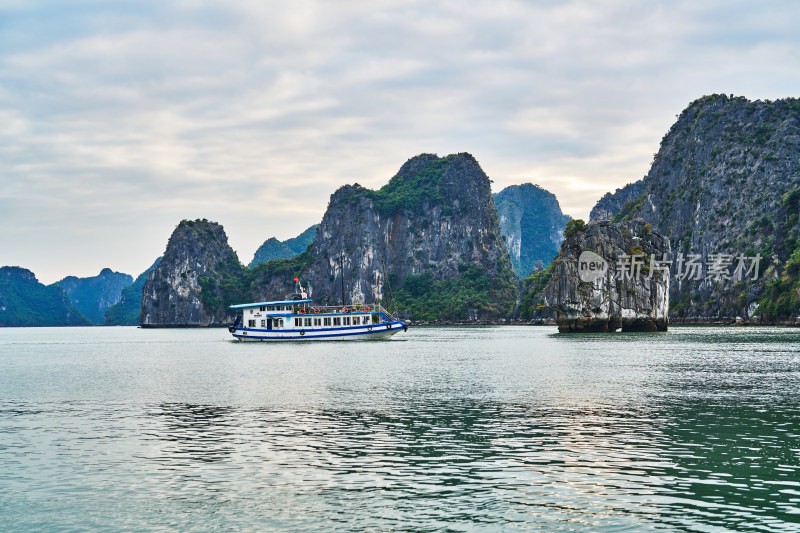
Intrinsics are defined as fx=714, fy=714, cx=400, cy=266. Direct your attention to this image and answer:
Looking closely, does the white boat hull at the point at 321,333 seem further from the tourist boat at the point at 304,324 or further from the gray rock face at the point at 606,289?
the gray rock face at the point at 606,289

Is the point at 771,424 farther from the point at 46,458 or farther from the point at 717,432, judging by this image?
the point at 46,458

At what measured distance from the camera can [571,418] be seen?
32406 mm

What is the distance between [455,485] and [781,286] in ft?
509

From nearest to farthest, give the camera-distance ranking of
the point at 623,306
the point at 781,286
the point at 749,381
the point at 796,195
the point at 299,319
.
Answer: the point at 749,381 → the point at 299,319 → the point at 623,306 → the point at 781,286 → the point at 796,195

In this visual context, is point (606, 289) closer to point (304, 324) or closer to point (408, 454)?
point (304, 324)

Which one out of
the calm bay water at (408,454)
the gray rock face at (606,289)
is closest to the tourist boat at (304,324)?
the gray rock face at (606,289)

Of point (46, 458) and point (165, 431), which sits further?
point (165, 431)

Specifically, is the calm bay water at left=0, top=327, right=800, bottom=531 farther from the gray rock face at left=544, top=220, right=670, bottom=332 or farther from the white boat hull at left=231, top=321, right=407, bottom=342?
the gray rock face at left=544, top=220, right=670, bottom=332

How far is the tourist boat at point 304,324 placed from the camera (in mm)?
111812

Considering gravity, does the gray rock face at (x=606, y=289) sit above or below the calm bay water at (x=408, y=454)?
above

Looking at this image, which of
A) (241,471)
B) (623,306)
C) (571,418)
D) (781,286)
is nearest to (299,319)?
(623,306)

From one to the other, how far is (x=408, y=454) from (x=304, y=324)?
89566 millimetres

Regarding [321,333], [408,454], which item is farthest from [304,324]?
[408,454]

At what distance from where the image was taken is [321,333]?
111438 mm
